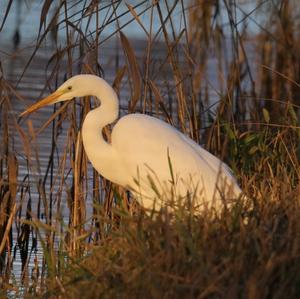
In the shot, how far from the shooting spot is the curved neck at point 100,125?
4848 millimetres

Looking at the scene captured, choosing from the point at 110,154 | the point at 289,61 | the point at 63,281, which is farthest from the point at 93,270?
the point at 289,61

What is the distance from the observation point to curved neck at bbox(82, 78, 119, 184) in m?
4.85

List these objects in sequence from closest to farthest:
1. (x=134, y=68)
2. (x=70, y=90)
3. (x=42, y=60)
Result: (x=70, y=90) < (x=134, y=68) < (x=42, y=60)

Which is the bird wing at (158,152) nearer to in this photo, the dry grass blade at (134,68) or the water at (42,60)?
the dry grass blade at (134,68)

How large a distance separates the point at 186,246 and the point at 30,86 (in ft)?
20.6

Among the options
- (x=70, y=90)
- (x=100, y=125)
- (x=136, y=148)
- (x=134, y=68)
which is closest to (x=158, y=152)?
(x=136, y=148)

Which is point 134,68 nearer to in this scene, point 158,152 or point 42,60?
point 158,152

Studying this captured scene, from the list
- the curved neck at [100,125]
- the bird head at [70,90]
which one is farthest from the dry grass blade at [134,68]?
the bird head at [70,90]

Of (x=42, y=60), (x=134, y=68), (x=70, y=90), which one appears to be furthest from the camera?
(x=42, y=60)

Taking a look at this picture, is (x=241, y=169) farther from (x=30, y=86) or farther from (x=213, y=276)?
(x=30, y=86)

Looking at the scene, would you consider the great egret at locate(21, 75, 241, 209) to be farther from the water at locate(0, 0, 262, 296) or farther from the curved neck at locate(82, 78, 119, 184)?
the water at locate(0, 0, 262, 296)

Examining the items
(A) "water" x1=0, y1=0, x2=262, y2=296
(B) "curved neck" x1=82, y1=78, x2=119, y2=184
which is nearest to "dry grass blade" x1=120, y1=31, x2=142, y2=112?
(B) "curved neck" x1=82, y1=78, x2=119, y2=184

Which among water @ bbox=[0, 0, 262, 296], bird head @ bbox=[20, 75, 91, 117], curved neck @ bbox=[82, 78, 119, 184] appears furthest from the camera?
water @ bbox=[0, 0, 262, 296]

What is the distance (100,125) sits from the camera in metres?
4.90
